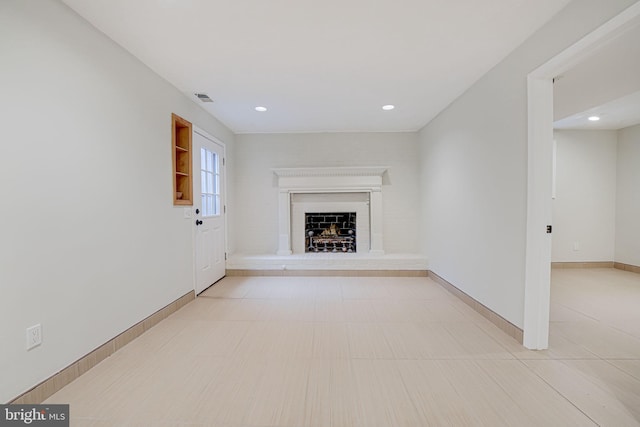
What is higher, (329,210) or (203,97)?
(203,97)

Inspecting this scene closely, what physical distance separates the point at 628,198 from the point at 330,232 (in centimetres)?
474

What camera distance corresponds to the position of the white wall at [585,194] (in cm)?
482

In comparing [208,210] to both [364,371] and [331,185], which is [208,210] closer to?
[331,185]

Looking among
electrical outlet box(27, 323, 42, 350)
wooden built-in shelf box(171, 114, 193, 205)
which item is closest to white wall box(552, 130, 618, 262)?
wooden built-in shelf box(171, 114, 193, 205)

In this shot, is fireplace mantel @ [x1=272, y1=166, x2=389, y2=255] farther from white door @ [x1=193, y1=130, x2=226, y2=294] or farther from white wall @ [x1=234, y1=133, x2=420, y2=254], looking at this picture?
white door @ [x1=193, y1=130, x2=226, y2=294]

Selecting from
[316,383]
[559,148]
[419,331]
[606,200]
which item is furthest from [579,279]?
[316,383]

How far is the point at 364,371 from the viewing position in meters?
1.95

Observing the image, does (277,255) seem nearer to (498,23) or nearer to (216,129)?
(216,129)

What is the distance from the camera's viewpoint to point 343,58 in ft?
8.08

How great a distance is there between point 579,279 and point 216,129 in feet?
18.3

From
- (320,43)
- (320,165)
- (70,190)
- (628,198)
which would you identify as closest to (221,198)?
(320,165)

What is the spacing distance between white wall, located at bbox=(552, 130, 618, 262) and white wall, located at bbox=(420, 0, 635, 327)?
248 cm

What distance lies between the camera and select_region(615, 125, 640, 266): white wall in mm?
4547

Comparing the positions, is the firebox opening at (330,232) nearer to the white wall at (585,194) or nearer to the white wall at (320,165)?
the white wall at (320,165)
